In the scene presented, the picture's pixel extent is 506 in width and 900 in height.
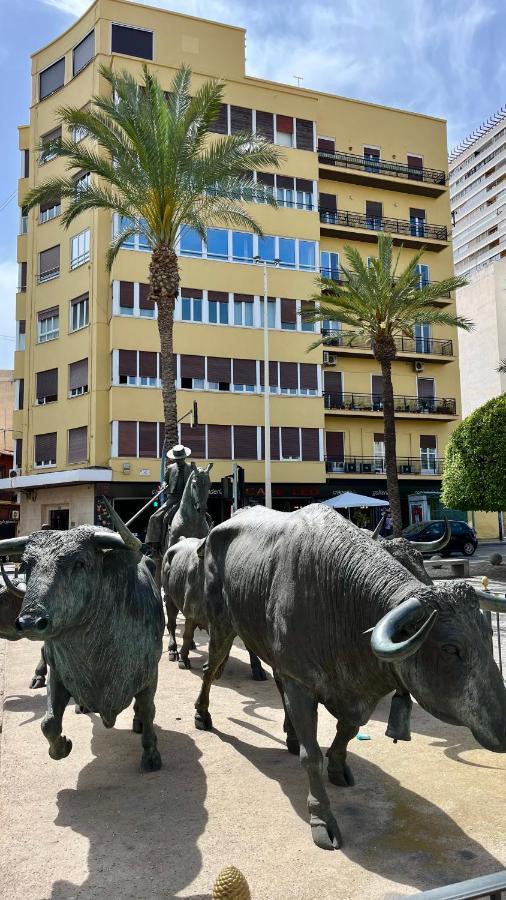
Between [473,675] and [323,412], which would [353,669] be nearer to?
[473,675]

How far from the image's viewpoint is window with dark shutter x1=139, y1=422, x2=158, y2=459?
1116 inches

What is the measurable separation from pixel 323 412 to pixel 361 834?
29.0 metres

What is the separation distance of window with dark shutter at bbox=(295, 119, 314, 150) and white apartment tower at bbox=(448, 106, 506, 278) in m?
39.2

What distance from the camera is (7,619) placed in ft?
19.3

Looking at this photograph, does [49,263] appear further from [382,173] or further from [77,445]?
[382,173]

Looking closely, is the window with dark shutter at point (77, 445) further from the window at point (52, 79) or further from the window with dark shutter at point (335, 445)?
the window at point (52, 79)

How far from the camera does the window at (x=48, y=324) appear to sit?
1244 inches

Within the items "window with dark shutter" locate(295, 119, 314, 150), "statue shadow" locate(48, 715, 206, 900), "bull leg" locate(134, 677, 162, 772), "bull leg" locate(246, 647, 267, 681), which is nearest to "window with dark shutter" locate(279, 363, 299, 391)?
"window with dark shutter" locate(295, 119, 314, 150)

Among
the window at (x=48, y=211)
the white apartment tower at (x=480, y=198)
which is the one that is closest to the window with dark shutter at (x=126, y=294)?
the window at (x=48, y=211)

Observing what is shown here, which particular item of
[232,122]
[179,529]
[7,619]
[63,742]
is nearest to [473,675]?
[63,742]

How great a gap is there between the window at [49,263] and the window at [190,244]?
6520 millimetres

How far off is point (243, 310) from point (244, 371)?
296cm

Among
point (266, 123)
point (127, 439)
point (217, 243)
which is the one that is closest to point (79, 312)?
point (127, 439)

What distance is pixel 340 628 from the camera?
3.68 m
